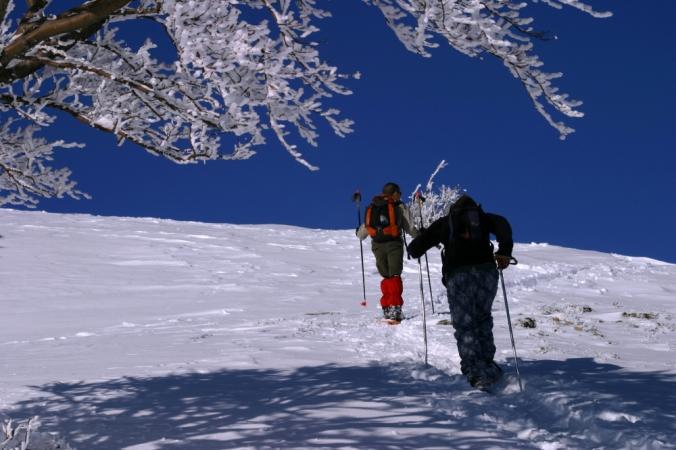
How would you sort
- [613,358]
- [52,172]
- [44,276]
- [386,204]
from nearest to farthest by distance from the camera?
[52,172], [613,358], [386,204], [44,276]

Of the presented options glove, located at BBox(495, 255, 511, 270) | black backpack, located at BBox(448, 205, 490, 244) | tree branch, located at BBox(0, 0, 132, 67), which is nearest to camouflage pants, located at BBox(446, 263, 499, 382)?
glove, located at BBox(495, 255, 511, 270)

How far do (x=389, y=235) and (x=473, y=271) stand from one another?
408 centimetres

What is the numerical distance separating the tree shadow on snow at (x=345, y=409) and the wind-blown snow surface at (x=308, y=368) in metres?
0.02

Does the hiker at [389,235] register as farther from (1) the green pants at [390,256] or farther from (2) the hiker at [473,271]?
(2) the hiker at [473,271]

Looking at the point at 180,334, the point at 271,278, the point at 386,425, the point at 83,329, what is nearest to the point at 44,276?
the point at 271,278

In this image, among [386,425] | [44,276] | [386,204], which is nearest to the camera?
[386,425]

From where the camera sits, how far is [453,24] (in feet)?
13.2

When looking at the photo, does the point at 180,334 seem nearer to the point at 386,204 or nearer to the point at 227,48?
the point at 386,204

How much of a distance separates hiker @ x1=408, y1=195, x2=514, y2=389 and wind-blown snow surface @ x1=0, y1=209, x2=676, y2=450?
43cm

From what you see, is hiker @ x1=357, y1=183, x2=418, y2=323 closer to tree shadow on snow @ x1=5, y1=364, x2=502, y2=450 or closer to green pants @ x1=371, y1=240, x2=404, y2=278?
green pants @ x1=371, y1=240, x2=404, y2=278

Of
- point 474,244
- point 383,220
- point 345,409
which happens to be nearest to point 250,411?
point 345,409

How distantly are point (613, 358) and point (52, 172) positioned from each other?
249 inches

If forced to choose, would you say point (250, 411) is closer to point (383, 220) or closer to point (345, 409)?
point (345, 409)

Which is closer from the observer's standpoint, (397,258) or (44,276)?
(397,258)
